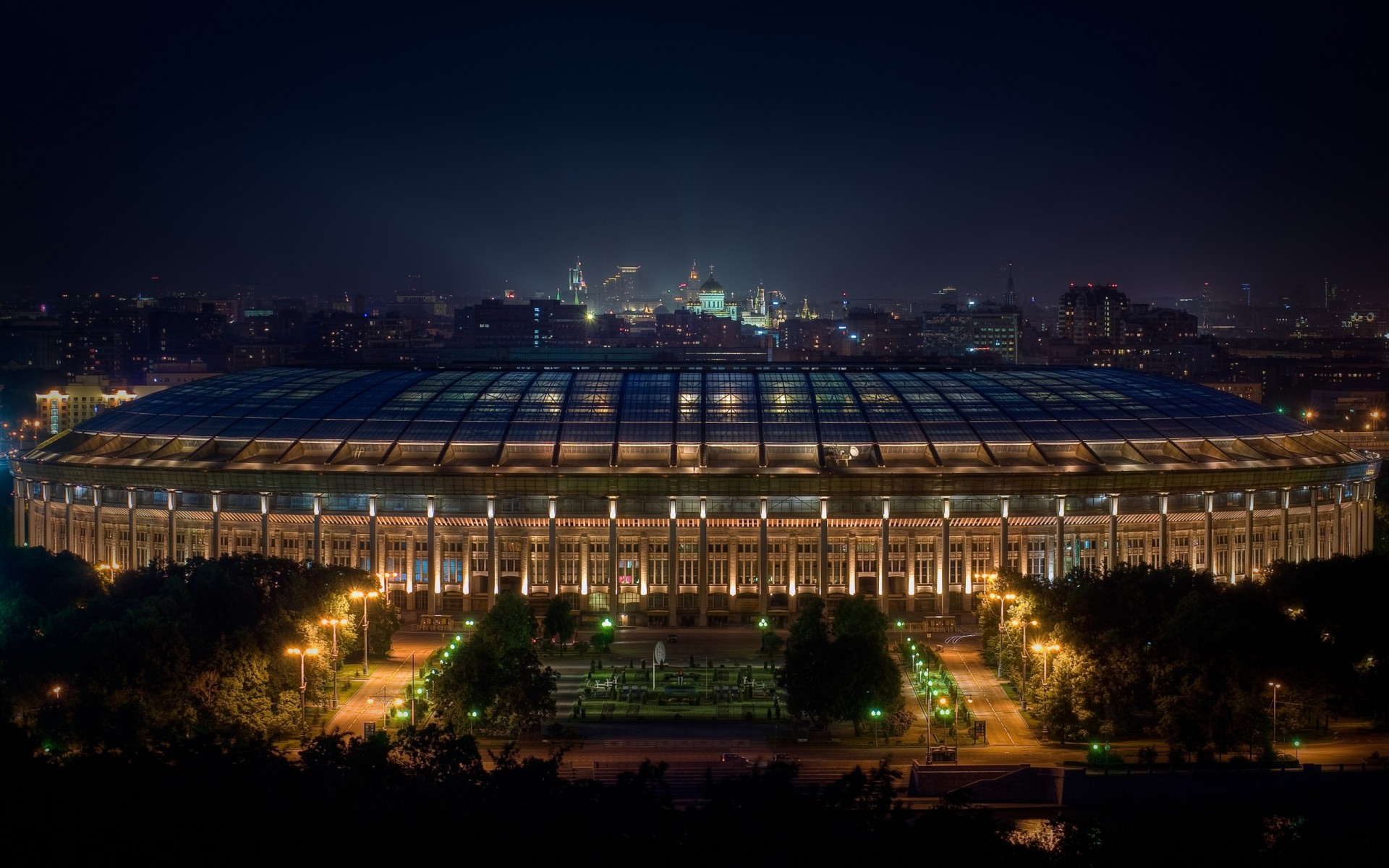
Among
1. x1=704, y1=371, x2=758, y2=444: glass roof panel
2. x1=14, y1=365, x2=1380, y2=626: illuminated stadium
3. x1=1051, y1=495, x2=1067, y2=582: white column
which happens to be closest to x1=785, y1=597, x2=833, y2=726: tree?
x1=14, y1=365, x2=1380, y2=626: illuminated stadium

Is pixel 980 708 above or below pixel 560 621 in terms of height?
below

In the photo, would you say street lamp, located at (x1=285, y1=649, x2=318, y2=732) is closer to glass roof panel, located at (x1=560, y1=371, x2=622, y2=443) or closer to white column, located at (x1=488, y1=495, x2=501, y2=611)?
white column, located at (x1=488, y1=495, x2=501, y2=611)

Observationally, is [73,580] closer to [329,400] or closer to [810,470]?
[329,400]

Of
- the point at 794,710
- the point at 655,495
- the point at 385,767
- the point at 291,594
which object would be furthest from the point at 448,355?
the point at 385,767

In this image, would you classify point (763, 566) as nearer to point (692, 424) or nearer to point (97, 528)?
point (692, 424)

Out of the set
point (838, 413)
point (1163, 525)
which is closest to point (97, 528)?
point (838, 413)

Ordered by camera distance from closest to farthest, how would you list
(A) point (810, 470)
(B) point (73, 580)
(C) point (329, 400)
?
1. (B) point (73, 580)
2. (A) point (810, 470)
3. (C) point (329, 400)

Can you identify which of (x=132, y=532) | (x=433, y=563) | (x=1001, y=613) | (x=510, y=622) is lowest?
(x=510, y=622)
